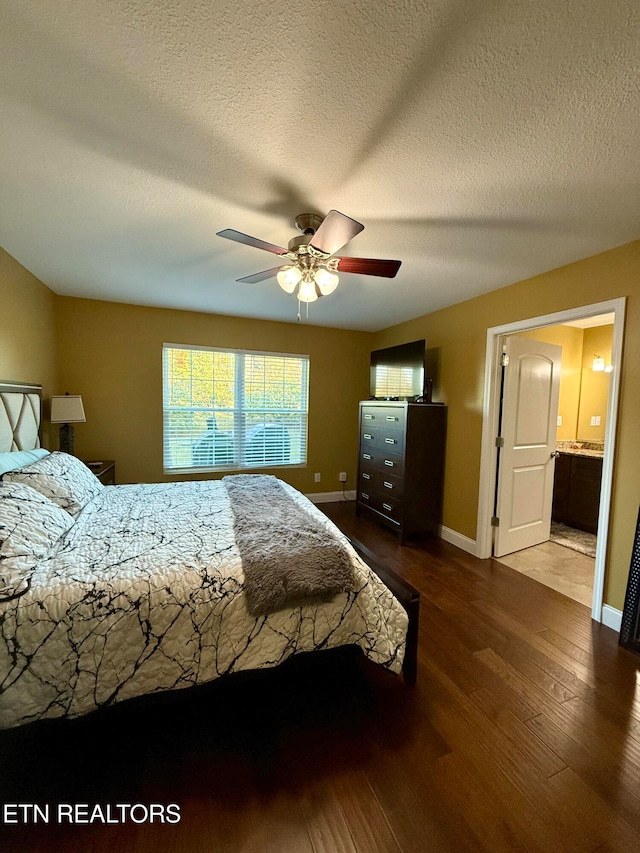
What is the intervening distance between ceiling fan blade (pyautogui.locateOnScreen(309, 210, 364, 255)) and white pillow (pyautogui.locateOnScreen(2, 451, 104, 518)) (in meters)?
2.04

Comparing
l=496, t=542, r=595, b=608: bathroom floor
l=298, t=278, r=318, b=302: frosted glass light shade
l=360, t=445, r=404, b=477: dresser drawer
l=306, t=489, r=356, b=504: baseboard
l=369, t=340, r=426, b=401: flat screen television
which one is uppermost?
l=298, t=278, r=318, b=302: frosted glass light shade

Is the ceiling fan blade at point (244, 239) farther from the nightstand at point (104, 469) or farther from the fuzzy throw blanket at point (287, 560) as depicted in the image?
the nightstand at point (104, 469)

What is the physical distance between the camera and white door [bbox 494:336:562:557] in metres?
3.04

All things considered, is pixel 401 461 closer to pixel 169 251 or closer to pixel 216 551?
pixel 216 551

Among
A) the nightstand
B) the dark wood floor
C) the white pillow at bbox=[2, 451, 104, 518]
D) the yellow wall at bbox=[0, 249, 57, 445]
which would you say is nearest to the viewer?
the dark wood floor

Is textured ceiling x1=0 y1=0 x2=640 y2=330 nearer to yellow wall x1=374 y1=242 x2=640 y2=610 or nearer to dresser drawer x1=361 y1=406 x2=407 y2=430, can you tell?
yellow wall x1=374 y1=242 x2=640 y2=610

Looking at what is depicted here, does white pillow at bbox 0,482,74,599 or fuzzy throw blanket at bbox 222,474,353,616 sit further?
fuzzy throw blanket at bbox 222,474,353,616

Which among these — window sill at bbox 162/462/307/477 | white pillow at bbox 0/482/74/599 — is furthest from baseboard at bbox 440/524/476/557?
white pillow at bbox 0/482/74/599

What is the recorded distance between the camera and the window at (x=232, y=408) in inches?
155

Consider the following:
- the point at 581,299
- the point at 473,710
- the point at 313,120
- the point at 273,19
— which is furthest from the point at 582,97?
the point at 473,710

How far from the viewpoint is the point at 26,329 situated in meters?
2.73

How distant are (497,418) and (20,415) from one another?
3950 millimetres

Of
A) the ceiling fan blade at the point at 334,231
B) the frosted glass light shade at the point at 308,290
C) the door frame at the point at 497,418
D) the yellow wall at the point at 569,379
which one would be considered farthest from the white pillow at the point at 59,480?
the yellow wall at the point at 569,379

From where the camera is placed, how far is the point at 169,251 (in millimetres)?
2340
